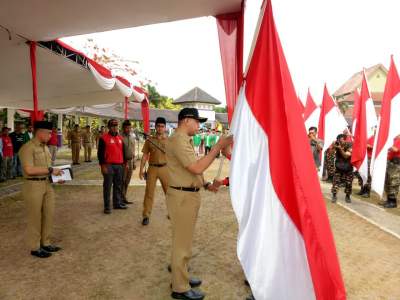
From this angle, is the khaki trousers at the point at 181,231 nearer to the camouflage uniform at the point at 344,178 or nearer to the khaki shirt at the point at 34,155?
the khaki shirt at the point at 34,155

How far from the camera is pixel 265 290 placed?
8.11ft

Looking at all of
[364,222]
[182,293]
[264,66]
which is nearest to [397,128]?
[364,222]

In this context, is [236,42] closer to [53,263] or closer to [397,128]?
[53,263]

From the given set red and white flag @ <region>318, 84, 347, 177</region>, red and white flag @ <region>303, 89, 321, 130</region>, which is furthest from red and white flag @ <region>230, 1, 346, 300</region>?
red and white flag @ <region>303, 89, 321, 130</region>

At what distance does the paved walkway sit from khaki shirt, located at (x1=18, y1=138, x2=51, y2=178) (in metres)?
5.97

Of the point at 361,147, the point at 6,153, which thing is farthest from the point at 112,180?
the point at 361,147

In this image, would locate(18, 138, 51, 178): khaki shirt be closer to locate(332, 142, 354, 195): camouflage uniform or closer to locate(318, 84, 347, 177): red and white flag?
locate(332, 142, 354, 195): camouflage uniform

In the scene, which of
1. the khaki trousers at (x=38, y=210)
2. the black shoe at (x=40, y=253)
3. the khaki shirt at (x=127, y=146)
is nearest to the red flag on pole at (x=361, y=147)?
the khaki shirt at (x=127, y=146)

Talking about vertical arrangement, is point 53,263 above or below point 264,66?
below

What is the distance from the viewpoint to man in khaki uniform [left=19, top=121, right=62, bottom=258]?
13.7 feet

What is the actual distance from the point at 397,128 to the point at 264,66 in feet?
19.2

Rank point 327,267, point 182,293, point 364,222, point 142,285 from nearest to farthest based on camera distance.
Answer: point 327,267, point 182,293, point 142,285, point 364,222

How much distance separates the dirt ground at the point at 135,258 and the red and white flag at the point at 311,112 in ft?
23.6

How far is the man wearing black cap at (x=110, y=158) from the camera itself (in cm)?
658
